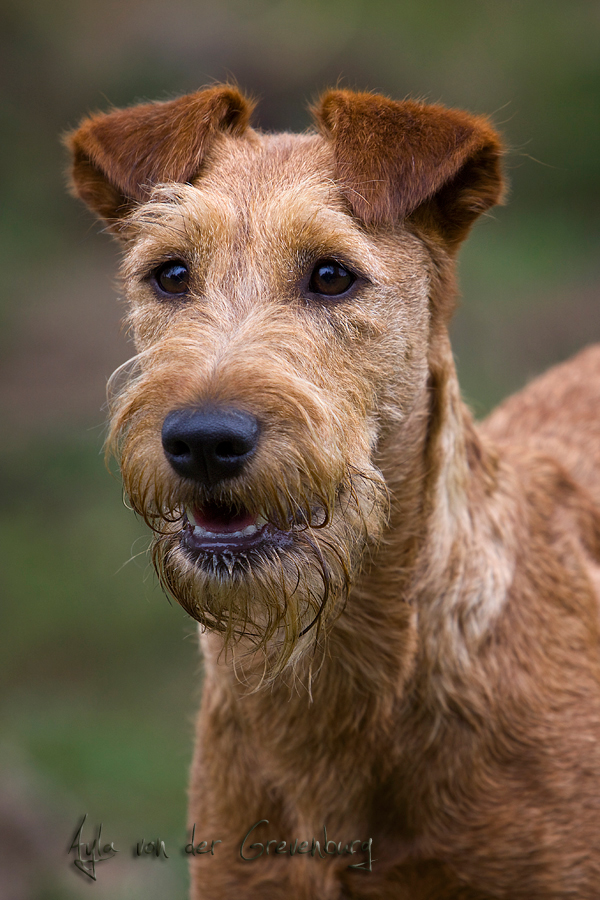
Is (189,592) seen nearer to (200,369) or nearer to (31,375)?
(200,369)

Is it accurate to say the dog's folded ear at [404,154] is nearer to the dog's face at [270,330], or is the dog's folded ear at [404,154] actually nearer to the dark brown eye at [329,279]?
the dog's face at [270,330]

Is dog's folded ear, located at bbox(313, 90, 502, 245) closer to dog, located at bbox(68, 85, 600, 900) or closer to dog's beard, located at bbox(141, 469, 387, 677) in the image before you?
dog, located at bbox(68, 85, 600, 900)

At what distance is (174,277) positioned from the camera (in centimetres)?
295

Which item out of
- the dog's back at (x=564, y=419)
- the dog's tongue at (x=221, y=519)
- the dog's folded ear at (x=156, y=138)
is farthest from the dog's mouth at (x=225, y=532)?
the dog's back at (x=564, y=419)

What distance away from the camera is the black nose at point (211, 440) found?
229cm

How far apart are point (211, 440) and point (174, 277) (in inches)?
32.8

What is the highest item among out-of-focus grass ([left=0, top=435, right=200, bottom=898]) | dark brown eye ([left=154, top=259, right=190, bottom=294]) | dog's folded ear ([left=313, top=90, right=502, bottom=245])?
dog's folded ear ([left=313, top=90, right=502, bottom=245])

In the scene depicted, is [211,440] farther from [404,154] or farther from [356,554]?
[404,154]

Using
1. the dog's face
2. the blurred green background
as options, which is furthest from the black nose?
the blurred green background

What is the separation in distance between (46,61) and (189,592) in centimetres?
1179

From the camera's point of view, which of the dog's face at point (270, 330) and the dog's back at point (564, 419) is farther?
the dog's back at point (564, 419)

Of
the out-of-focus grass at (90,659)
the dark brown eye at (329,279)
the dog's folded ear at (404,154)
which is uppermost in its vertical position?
the dog's folded ear at (404,154)

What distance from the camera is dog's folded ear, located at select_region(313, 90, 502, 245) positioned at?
2.85 meters

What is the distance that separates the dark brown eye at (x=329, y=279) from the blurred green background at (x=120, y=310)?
1973 mm
